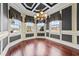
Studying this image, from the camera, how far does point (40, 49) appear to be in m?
2.36

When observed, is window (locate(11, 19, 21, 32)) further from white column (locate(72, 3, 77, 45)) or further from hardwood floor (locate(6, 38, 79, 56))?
white column (locate(72, 3, 77, 45))

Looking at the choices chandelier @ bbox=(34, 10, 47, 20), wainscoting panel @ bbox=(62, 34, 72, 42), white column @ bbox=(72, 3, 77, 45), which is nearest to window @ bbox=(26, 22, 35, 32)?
chandelier @ bbox=(34, 10, 47, 20)

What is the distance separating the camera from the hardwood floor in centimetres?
230

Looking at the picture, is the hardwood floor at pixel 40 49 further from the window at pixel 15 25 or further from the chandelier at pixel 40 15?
the chandelier at pixel 40 15

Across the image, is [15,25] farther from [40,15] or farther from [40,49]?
[40,49]

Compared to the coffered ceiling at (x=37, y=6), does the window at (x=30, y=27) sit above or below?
below

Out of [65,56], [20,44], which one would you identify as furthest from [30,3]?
[65,56]

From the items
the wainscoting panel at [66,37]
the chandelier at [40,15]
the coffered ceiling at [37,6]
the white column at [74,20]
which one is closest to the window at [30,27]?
the chandelier at [40,15]

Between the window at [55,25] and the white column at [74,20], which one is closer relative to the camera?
the white column at [74,20]

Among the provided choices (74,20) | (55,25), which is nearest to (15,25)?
(55,25)

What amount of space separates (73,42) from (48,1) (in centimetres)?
89

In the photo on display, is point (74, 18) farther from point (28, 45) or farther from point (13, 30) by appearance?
point (13, 30)

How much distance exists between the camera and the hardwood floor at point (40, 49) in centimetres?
230

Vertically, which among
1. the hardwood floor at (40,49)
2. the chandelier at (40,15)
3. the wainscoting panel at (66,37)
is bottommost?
the hardwood floor at (40,49)
